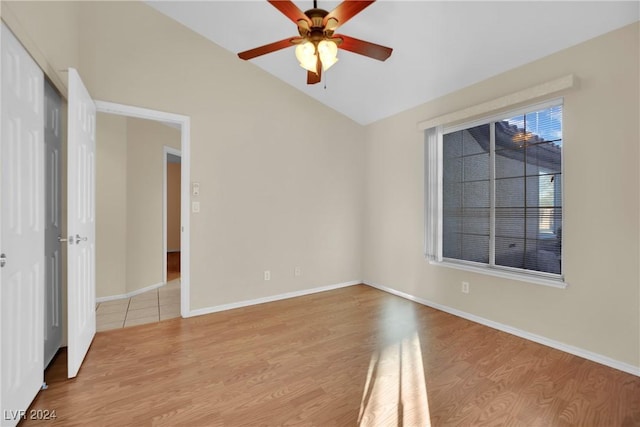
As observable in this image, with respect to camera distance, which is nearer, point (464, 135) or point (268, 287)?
point (464, 135)

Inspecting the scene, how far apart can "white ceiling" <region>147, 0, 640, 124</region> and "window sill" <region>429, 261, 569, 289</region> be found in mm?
1987

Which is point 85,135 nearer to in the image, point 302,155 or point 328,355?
point 302,155

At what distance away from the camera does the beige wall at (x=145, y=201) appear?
398 cm

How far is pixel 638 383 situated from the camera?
6.52 ft

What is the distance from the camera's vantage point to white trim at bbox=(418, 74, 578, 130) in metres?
2.36

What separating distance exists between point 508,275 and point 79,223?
3.75 metres

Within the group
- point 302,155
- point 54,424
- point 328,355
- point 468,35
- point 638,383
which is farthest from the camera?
point 302,155

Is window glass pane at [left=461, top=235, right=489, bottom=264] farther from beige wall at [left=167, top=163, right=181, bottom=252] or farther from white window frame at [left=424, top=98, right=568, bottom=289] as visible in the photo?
beige wall at [left=167, top=163, right=181, bottom=252]

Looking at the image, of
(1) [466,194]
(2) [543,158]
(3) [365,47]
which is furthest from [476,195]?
(3) [365,47]

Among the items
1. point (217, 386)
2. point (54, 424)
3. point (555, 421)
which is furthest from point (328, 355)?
point (54, 424)

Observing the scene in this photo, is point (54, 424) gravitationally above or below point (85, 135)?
below

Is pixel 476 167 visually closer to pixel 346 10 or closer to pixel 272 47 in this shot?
pixel 346 10

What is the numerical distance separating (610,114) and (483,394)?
230 centimetres

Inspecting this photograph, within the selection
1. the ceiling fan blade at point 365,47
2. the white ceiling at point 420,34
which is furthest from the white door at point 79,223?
the ceiling fan blade at point 365,47
